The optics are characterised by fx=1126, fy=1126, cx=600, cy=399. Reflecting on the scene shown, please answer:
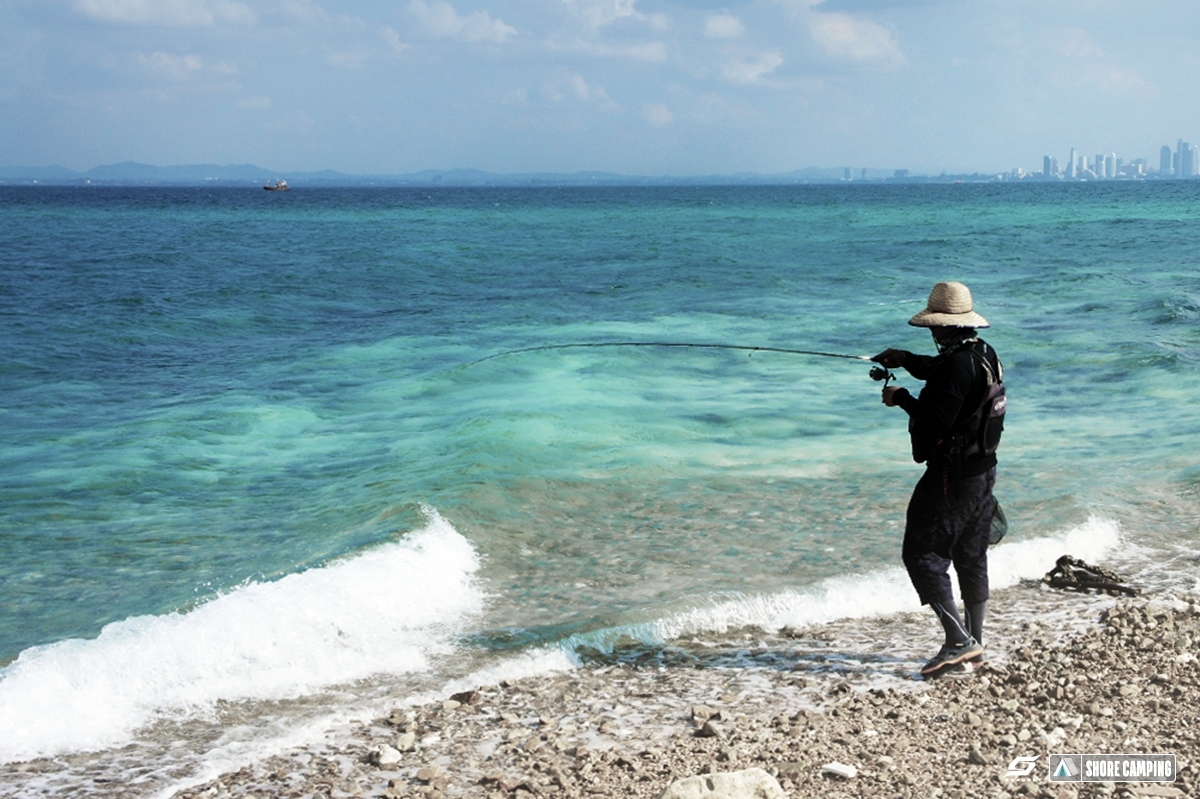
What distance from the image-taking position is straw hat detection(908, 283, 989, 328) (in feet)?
15.8

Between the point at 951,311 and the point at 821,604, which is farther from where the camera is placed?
the point at 821,604

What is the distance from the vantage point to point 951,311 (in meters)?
4.87

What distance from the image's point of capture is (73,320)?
20031mm

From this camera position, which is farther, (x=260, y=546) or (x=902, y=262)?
(x=902, y=262)

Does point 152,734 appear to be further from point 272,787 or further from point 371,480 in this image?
point 371,480

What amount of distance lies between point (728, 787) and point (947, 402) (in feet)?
6.32

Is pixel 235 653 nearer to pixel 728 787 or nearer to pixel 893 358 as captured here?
pixel 728 787

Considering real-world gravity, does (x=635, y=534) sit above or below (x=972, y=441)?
below

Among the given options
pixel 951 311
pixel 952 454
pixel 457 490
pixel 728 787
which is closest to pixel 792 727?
pixel 728 787

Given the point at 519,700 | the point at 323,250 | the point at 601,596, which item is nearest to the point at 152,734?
the point at 519,700

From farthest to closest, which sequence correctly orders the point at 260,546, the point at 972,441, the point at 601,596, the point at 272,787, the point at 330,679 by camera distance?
the point at 260,546 < the point at 601,596 < the point at 330,679 < the point at 972,441 < the point at 272,787

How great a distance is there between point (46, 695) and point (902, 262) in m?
30.8

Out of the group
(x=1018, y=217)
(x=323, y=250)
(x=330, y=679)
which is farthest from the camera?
(x=1018, y=217)

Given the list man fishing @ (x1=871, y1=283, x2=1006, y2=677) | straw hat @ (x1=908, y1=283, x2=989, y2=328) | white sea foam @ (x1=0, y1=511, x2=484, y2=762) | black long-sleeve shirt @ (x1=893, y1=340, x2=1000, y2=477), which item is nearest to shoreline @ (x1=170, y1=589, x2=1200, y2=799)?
man fishing @ (x1=871, y1=283, x2=1006, y2=677)
